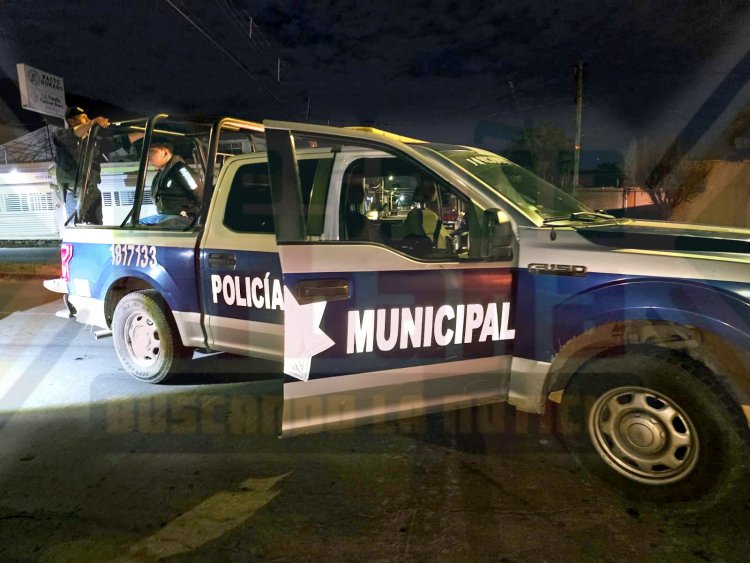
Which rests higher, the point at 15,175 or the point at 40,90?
the point at 40,90

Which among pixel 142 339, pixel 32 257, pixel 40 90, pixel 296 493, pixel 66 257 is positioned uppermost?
pixel 40 90

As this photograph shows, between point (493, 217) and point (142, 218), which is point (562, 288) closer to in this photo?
point (493, 217)

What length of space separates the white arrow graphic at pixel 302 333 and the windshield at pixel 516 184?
1.33 meters

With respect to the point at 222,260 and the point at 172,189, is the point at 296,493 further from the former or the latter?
the point at 172,189

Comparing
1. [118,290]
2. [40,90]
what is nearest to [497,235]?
[118,290]

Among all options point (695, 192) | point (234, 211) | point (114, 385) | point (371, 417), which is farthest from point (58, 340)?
point (695, 192)

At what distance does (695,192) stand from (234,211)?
2127 cm

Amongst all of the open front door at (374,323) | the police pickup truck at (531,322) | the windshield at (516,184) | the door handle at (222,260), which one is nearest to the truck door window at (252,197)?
the door handle at (222,260)

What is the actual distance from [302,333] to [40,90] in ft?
60.1

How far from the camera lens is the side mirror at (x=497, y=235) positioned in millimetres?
3023

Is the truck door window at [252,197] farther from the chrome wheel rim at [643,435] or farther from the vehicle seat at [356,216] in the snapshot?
the chrome wheel rim at [643,435]

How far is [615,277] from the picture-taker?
9.39 ft

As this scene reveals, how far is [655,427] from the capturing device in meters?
2.84

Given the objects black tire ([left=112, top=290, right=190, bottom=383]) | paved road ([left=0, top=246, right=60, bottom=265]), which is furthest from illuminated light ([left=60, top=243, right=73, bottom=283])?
paved road ([left=0, top=246, right=60, bottom=265])
